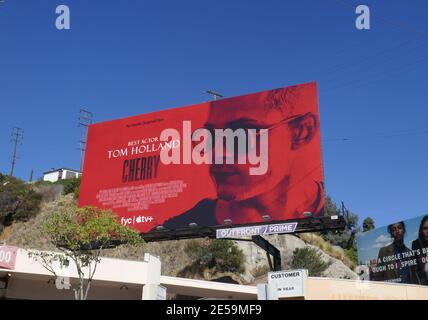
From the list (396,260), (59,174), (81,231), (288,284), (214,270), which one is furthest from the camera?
(59,174)

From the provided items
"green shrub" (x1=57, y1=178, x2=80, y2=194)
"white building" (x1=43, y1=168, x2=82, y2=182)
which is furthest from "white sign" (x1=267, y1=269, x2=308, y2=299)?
"white building" (x1=43, y1=168, x2=82, y2=182)

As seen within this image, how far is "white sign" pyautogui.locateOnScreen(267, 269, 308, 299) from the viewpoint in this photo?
27.7m

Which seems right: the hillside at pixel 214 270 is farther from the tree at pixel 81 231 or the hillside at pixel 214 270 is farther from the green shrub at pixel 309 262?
the tree at pixel 81 231

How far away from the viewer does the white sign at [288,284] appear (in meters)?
27.7

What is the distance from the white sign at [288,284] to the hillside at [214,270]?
41.1 feet

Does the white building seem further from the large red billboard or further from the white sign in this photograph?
the white sign

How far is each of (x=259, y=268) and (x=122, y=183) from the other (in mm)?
14409

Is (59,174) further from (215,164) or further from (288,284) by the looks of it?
(288,284)

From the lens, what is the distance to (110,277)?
2825 centimetres

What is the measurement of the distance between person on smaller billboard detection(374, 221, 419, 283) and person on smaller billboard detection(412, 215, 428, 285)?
2.10ft

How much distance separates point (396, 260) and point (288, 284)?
1442 cm

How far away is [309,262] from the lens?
4384cm

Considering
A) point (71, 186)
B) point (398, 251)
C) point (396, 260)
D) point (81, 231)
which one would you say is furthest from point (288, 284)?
point (71, 186)
